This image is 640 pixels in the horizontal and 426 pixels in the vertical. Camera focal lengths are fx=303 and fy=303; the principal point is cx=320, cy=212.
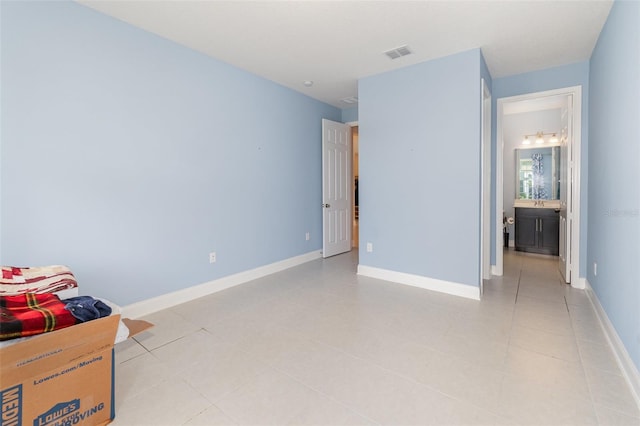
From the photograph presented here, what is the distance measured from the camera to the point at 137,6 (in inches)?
96.8

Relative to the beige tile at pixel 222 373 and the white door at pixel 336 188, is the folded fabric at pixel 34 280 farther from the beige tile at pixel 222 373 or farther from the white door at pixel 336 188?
the white door at pixel 336 188

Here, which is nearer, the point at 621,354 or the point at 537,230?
the point at 621,354

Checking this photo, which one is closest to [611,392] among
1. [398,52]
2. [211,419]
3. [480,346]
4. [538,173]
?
[480,346]

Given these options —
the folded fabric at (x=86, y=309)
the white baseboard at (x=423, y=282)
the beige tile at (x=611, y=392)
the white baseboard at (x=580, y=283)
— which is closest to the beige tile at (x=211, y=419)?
the folded fabric at (x=86, y=309)

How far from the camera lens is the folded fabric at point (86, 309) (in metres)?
1.44

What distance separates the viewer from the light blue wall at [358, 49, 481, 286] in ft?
10.7

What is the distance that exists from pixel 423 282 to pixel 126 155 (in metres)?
3.38

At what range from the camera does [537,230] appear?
5312mm

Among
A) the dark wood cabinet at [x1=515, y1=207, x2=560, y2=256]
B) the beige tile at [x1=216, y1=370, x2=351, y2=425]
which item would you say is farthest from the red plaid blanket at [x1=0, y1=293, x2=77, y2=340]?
the dark wood cabinet at [x1=515, y1=207, x2=560, y2=256]

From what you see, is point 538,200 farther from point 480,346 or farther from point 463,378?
point 463,378

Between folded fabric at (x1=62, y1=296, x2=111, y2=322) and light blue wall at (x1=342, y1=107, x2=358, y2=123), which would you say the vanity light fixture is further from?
folded fabric at (x1=62, y1=296, x2=111, y2=322)

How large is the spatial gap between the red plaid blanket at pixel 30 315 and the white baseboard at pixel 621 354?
2.96 m

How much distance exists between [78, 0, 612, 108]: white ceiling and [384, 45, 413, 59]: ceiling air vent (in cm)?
7

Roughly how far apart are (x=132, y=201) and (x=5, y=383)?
5.99 ft
